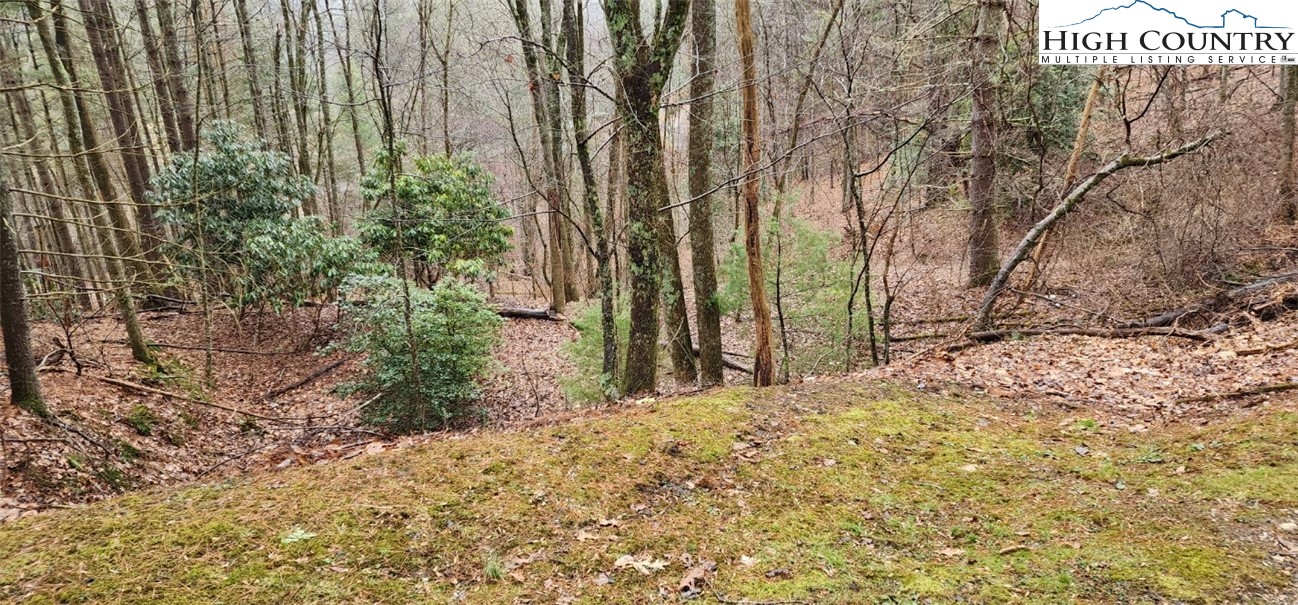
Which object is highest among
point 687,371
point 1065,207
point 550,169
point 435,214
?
point 550,169

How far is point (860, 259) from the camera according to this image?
27.5 ft

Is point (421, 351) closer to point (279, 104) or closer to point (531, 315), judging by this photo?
point (531, 315)

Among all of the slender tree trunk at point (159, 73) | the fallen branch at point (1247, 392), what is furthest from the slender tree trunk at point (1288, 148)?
the slender tree trunk at point (159, 73)

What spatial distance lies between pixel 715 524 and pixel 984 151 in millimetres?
10048

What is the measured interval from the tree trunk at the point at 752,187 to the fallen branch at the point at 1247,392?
10.7ft

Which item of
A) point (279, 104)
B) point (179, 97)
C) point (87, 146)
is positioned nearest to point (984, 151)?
point (87, 146)

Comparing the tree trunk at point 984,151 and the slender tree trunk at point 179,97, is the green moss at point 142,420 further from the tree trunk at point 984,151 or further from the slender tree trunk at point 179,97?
the tree trunk at point 984,151

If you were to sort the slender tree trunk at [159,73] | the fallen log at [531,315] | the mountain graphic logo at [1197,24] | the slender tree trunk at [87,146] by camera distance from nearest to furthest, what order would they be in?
the mountain graphic logo at [1197,24], the slender tree trunk at [87,146], the slender tree trunk at [159,73], the fallen log at [531,315]

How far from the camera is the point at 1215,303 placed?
7.28 m

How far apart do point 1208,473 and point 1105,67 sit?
7.68 m

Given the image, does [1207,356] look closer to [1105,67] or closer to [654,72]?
[1105,67]
